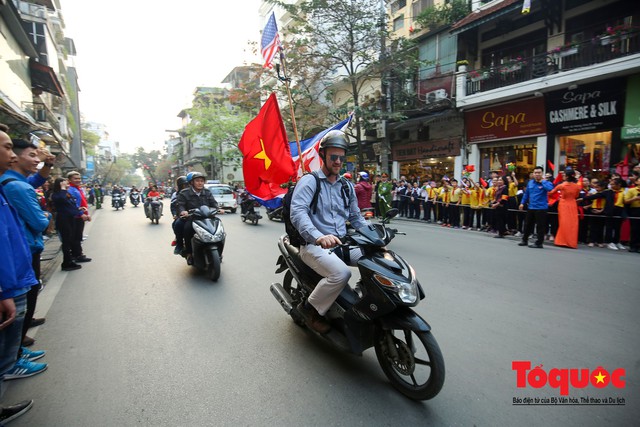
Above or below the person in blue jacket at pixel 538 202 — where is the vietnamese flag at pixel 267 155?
above

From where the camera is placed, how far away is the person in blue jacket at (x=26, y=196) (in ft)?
9.41

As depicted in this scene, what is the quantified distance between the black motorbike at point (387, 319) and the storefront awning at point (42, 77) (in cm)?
1893

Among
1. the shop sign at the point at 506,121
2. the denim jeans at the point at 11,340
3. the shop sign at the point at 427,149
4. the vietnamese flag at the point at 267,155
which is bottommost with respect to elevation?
the denim jeans at the point at 11,340

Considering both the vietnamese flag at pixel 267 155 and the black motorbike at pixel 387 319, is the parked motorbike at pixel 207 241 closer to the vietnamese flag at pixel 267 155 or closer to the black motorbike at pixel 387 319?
the vietnamese flag at pixel 267 155

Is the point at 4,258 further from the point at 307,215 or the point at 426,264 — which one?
the point at 426,264

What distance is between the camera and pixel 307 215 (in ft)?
9.55

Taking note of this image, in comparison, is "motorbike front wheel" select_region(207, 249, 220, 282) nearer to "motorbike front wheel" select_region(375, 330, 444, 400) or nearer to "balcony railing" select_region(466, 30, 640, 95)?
"motorbike front wheel" select_region(375, 330, 444, 400)

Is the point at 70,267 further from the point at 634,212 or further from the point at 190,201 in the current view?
the point at 634,212

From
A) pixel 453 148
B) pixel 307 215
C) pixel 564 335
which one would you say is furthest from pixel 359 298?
pixel 453 148

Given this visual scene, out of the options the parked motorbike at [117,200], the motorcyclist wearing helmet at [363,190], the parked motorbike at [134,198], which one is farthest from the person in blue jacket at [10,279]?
the parked motorbike at [134,198]

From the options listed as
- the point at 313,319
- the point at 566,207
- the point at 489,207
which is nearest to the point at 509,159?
the point at 489,207

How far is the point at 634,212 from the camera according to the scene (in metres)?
7.53

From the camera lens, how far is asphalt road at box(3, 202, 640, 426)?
2361 mm

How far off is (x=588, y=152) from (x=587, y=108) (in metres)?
1.62
